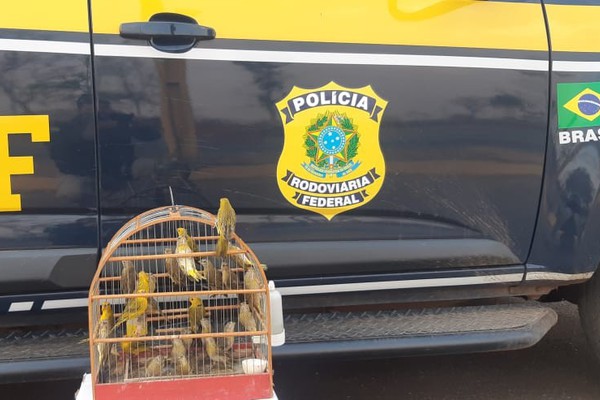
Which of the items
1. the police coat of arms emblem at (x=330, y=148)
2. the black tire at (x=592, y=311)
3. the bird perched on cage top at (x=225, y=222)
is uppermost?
the police coat of arms emblem at (x=330, y=148)

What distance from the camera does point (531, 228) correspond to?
2.81m

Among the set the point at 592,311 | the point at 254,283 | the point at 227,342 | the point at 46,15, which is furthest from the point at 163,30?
the point at 592,311

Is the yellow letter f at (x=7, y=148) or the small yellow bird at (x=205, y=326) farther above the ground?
the yellow letter f at (x=7, y=148)

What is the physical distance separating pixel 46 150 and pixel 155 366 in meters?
0.86

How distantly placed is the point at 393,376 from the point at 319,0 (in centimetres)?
193

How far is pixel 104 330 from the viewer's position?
2.13 meters

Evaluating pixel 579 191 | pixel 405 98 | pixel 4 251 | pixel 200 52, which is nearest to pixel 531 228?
pixel 579 191

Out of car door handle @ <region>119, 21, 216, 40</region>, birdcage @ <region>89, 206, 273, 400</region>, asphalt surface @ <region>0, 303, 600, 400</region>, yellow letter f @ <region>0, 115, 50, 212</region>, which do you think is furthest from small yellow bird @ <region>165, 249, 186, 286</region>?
asphalt surface @ <region>0, 303, 600, 400</region>

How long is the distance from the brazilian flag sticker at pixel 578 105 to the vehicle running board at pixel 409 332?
796mm

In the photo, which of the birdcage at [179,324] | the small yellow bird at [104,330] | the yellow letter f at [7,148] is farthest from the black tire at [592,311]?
the yellow letter f at [7,148]

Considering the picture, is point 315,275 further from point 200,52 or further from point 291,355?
point 200,52

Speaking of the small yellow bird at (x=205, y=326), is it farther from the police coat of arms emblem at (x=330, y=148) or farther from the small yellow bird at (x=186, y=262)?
the police coat of arms emblem at (x=330, y=148)

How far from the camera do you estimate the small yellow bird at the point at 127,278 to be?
223 cm

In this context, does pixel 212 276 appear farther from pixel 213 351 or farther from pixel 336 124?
pixel 336 124
